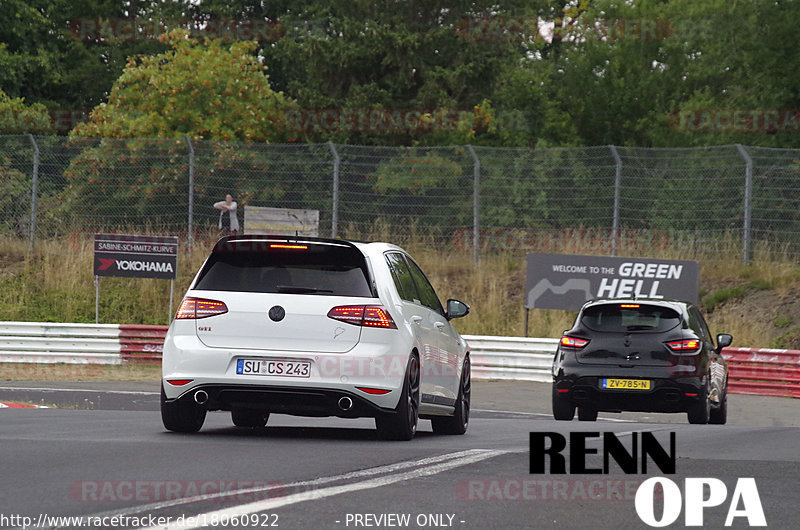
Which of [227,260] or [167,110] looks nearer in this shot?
[227,260]

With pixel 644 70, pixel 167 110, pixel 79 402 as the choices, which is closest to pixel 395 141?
pixel 167 110

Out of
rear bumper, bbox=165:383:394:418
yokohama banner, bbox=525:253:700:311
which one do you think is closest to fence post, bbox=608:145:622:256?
yokohama banner, bbox=525:253:700:311

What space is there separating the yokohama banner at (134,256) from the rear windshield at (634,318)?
45.7 feet

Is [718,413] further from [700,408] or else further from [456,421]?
[456,421]

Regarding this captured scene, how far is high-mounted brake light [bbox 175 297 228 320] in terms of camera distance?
34.4 ft

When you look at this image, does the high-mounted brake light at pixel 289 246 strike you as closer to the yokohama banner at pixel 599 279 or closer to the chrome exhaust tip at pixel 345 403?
the chrome exhaust tip at pixel 345 403

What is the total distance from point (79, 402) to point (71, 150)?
13007 mm

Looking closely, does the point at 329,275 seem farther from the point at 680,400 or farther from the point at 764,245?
the point at 764,245

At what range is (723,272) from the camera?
97.7ft

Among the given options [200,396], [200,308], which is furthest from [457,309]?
[200,396]

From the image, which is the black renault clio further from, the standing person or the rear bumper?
the standing person

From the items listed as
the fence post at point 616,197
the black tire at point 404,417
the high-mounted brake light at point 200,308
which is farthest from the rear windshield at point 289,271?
the fence post at point 616,197

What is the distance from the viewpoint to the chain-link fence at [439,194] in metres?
28.7

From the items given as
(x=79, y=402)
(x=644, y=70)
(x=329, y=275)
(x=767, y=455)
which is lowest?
(x=79, y=402)
